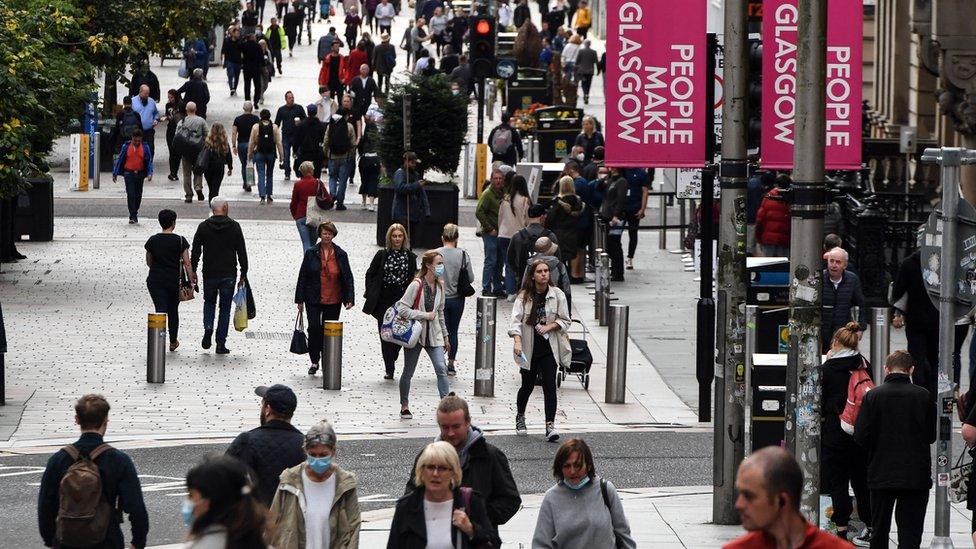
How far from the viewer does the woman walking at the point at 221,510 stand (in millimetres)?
5910

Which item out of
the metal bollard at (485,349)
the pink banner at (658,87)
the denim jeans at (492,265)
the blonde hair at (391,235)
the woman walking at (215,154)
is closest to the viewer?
the pink banner at (658,87)

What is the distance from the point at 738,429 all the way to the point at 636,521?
0.96 m

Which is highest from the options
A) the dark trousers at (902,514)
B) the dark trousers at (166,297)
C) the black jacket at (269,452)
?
the dark trousers at (166,297)

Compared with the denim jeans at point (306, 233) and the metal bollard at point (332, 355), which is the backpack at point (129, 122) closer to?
the denim jeans at point (306, 233)

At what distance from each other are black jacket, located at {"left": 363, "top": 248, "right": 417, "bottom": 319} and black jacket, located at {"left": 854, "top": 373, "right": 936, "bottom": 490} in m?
8.08

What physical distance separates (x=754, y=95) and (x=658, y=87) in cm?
108

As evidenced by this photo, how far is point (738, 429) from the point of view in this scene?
40.8 feet

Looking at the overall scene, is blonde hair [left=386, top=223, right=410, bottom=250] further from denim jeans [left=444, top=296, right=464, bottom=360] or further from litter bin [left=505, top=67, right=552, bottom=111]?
litter bin [left=505, top=67, right=552, bottom=111]

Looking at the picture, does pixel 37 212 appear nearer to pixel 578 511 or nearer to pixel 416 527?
pixel 578 511

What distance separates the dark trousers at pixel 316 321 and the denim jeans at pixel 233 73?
29.0 m

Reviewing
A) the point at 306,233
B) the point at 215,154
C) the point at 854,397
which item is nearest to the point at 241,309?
the point at 306,233

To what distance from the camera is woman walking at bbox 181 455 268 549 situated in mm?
5910

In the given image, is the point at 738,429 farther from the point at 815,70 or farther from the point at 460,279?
the point at 460,279

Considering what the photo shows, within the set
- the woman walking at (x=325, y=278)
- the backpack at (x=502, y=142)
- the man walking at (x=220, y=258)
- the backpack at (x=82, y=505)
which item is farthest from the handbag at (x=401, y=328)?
the backpack at (x=502, y=142)
